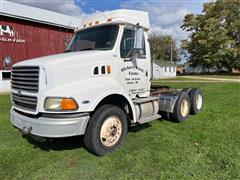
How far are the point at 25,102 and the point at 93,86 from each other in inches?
51.4

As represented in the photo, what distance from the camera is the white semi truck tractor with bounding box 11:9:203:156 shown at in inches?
156

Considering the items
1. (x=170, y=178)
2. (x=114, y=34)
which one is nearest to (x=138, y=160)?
(x=170, y=178)

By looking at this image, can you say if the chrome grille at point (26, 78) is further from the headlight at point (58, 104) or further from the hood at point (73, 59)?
the headlight at point (58, 104)

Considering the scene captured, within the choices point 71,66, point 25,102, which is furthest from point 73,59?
point 25,102

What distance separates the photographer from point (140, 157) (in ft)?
14.4

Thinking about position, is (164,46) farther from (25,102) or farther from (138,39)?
(25,102)

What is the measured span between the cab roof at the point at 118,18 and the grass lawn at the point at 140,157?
274cm

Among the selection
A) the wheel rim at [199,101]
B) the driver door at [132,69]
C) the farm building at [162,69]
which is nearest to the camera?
the driver door at [132,69]

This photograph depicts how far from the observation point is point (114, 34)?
509 centimetres

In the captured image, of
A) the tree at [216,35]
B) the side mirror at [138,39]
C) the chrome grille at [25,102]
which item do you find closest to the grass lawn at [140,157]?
the chrome grille at [25,102]

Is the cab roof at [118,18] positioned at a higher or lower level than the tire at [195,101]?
higher

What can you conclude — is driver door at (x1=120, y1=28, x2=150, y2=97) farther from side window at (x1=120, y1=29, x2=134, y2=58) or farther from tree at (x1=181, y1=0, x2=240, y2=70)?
tree at (x1=181, y1=0, x2=240, y2=70)

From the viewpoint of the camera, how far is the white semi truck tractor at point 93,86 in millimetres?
3973

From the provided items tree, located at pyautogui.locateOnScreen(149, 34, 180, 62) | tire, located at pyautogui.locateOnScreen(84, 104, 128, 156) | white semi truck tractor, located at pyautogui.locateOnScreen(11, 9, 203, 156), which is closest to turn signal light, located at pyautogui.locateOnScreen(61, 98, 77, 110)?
white semi truck tractor, located at pyautogui.locateOnScreen(11, 9, 203, 156)
